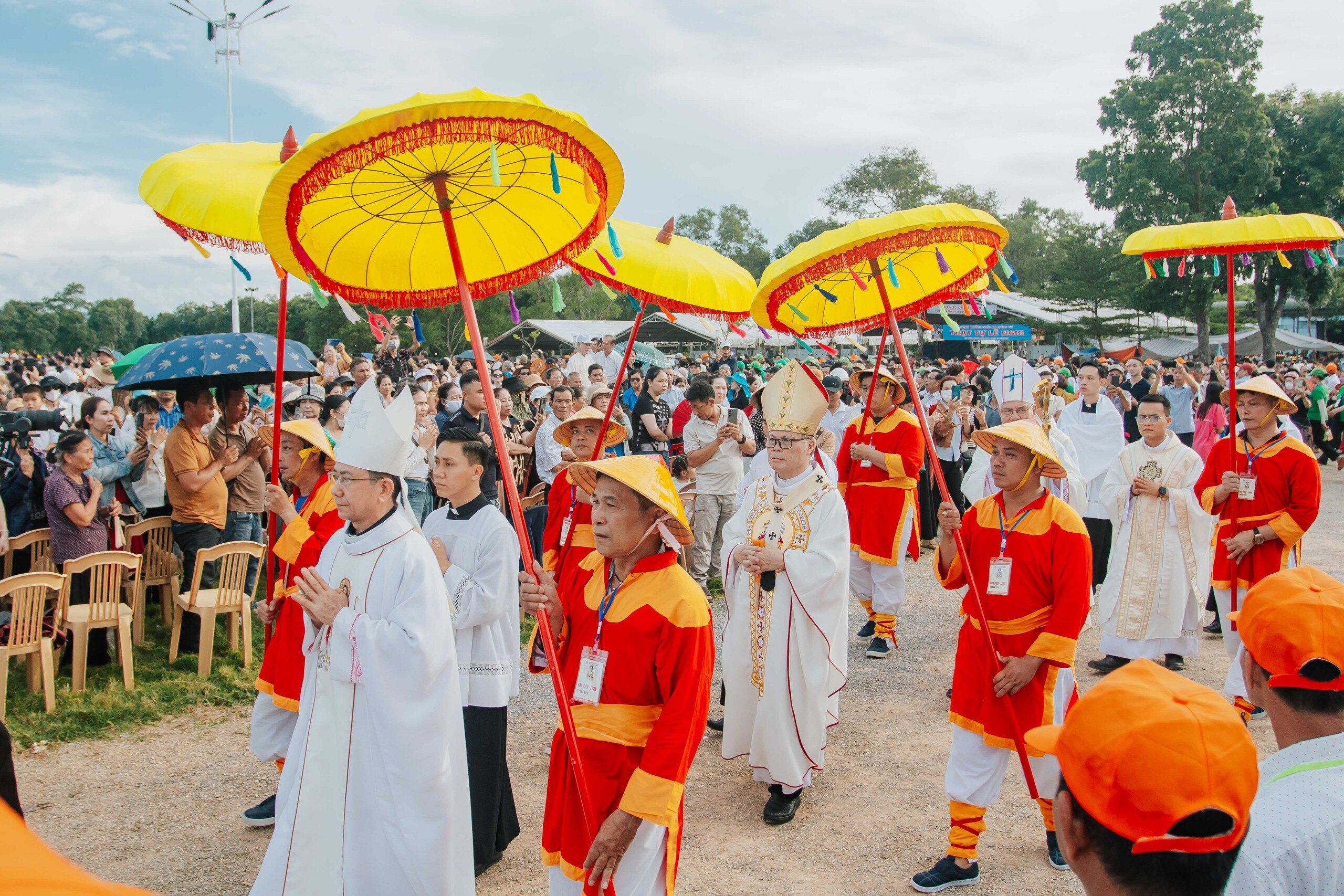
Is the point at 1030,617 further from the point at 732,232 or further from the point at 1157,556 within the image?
the point at 732,232

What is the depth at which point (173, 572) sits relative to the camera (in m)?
7.10

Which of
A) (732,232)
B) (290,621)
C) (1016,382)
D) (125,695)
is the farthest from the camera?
(732,232)

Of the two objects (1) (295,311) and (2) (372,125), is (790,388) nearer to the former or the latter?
(2) (372,125)

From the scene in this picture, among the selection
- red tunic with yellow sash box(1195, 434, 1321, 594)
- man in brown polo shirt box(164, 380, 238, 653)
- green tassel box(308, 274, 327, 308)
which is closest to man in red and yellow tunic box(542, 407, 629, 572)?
green tassel box(308, 274, 327, 308)

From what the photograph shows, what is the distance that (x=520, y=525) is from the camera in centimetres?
287

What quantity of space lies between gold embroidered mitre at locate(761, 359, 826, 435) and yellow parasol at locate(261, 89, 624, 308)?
1.80 meters

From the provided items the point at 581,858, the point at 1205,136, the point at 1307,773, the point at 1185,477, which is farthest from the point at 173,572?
the point at 1205,136

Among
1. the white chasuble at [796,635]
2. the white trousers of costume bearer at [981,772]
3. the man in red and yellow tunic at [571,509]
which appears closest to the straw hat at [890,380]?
the white chasuble at [796,635]

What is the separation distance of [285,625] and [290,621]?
0.15 feet

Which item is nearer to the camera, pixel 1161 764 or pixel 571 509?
pixel 1161 764

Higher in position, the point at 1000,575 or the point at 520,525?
the point at 520,525

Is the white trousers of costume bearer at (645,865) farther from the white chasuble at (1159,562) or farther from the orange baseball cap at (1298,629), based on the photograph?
the white chasuble at (1159,562)

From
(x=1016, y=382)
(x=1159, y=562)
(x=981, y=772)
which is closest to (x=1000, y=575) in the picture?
(x=981, y=772)

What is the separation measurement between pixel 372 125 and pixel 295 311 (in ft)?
195
